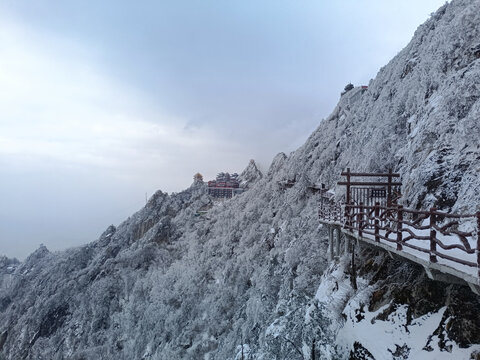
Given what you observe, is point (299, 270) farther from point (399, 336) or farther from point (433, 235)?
point (433, 235)

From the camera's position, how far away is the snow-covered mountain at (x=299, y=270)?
10414 millimetres

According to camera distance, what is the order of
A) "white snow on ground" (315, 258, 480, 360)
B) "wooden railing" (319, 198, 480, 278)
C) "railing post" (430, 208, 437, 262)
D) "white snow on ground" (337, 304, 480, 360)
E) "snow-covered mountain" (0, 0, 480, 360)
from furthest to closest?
"snow-covered mountain" (0, 0, 480, 360), "white snow on ground" (315, 258, 480, 360), "white snow on ground" (337, 304, 480, 360), "railing post" (430, 208, 437, 262), "wooden railing" (319, 198, 480, 278)

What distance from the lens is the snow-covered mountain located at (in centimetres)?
1041

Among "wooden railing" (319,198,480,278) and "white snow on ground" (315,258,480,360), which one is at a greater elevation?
"wooden railing" (319,198,480,278)

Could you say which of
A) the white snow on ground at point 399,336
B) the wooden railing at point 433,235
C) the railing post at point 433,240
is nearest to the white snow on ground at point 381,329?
the white snow on ground at point 399,336

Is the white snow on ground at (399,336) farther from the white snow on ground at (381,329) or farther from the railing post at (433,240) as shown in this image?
the railing post at (433,240)

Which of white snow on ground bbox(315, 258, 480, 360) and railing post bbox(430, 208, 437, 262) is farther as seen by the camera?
white snow on ground bbox(315, 258, 480, 360)

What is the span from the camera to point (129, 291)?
51.6 metres

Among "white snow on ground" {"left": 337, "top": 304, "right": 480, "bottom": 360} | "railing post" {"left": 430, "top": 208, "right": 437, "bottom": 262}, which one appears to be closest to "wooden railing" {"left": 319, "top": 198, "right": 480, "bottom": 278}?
"railing post" {"left": 430, "top": 208, "right": 437, "bottom": 262}

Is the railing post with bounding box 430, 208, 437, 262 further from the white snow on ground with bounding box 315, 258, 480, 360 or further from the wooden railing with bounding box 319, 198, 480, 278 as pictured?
the white snow on ground with bounding box 315, 258, 480, 360

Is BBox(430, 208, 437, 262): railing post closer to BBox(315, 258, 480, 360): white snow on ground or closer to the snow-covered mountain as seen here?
the snow-covered mountain

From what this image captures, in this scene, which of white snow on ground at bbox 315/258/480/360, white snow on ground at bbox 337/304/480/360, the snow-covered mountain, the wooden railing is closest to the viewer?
the wooden railing

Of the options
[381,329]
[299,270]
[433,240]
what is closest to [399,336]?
[381,329]

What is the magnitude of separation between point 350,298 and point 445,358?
5.78 meters
